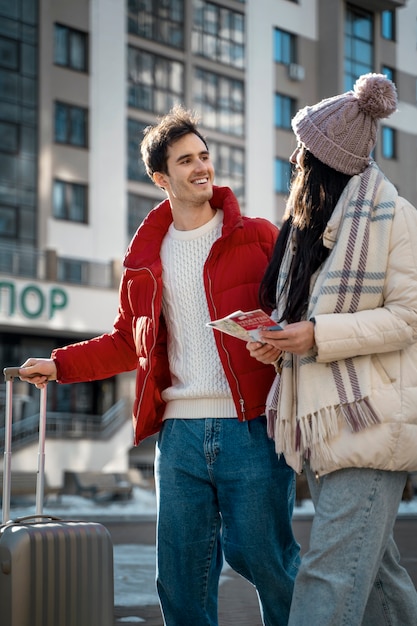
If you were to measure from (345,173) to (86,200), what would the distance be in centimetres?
3590

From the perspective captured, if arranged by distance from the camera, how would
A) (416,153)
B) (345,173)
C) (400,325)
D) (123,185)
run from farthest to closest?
(416,153) → (123,185) → (345,173) → (400,325)

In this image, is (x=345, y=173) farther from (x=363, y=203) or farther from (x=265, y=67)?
(x=265, y=67)

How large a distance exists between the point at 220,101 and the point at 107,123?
218 inches

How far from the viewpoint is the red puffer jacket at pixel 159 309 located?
4316 mm

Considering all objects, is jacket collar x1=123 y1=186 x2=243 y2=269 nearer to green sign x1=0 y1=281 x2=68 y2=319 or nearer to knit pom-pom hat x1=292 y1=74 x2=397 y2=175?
knit pom-pom hat x1=292 y1=74 x2=397 y2=175

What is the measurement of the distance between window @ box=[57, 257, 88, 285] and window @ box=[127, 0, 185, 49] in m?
8.93

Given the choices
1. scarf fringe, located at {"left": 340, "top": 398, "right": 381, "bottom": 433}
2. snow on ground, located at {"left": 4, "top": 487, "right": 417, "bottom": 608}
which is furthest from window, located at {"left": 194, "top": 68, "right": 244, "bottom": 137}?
scarf fringe, located at {"left": 340, "top": 398, "right": 381, "bottom": 433}

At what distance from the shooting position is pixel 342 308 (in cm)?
352

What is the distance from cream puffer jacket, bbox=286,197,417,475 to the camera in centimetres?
340

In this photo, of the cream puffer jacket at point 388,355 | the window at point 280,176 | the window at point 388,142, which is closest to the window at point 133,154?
the window at point 280,176

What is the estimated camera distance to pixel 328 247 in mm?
3623

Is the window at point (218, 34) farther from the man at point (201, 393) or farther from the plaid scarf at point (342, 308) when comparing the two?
the plaid scarf at point (342, 308)

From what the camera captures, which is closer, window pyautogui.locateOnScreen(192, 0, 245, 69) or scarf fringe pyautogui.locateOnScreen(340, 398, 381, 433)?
scarf fringe pyautogui.locateOnScreen(340, 398, 381, 433)

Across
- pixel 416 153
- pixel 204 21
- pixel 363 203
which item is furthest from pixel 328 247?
pixel 416 153
